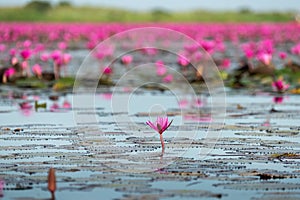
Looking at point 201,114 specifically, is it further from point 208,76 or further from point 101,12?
point 101,12

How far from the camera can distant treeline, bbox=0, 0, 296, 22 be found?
52.2 m

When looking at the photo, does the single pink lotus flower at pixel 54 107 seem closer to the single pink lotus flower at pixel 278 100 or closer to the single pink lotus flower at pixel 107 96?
the single pink lotus flower at pixel 107 96

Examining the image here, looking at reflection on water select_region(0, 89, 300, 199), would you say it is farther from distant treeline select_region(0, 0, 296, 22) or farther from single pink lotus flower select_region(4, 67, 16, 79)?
distant treeline select_region(0, 0, 296, 22)

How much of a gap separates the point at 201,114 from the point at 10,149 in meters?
2.96

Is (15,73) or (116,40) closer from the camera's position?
(15,73)

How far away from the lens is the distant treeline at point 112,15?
5222 centimetres

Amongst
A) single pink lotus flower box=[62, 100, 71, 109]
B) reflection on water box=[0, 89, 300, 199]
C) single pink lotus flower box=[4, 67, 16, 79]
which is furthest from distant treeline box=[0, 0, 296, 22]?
reflection on water box=[0, 89, 300, 199]

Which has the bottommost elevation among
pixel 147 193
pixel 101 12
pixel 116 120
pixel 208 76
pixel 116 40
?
pixel 147 193

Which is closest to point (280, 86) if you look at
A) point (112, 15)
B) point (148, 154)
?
point (148, 154)

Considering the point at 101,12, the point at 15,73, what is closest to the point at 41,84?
the point at 15,73

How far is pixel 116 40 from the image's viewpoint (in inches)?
1228

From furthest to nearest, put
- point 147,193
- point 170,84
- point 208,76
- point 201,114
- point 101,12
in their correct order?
point 101,12
point 208,76
point 170,84
point 201,114
point 147,193

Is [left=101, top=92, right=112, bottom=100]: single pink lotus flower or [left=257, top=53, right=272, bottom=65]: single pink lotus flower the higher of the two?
[left=257, top=53, right=272, bottom=65]: single pink lotus flower

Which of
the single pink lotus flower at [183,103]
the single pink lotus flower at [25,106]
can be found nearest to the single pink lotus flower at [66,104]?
the single pink lotus flower at [25,106]
